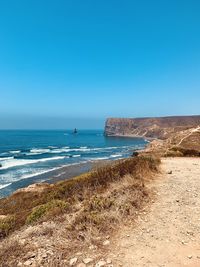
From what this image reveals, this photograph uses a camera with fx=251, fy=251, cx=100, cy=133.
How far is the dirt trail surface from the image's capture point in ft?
16.1

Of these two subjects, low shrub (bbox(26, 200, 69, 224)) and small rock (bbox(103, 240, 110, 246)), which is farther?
low shrub (bbox(26, 200, 69, 224))

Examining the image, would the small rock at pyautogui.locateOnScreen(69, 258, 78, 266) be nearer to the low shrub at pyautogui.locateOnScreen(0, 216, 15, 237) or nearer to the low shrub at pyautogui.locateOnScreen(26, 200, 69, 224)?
the low shrub at pyautogui.locateOnScreen(26, 200, 69, 224)

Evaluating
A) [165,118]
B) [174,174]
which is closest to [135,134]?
[165,118]

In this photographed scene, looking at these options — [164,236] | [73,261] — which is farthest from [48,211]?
[164,236]

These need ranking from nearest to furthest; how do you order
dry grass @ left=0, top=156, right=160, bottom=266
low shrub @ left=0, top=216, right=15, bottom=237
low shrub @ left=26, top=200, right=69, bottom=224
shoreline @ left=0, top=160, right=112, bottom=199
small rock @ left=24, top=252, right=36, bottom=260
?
small rock @ left=24, top=252, right=36, bottom=260 → dry grass @ left=0, top=156, right=160, bottom=266 → low shrub @ left=0, top=216, right=15, bottom=237 → low shrub @ left=26, top=200, right=69, bottom=224 → shoreline @ left=0, top=160, right=112, bottom=199

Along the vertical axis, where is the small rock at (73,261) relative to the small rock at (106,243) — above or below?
below

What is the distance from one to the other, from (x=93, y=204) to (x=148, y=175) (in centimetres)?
443

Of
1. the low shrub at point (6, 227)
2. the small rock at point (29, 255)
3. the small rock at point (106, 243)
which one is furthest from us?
the low shrub at point (6, 227)

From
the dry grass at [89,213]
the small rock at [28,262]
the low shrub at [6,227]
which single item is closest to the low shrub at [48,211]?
the dry grass at [89,213]

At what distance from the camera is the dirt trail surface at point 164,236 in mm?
4922

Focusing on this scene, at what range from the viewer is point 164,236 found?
5855 mm

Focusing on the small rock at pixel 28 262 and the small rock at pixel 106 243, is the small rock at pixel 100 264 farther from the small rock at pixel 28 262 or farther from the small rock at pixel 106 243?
the small rock at pixel 28 262

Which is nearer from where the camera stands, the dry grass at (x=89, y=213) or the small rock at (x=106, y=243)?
the small rock at (x=106, y=243)

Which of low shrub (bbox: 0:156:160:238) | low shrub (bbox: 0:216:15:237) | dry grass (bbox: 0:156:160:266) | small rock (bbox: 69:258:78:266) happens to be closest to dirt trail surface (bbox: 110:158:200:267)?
dry grass (bbox: 0:156:160:266)
